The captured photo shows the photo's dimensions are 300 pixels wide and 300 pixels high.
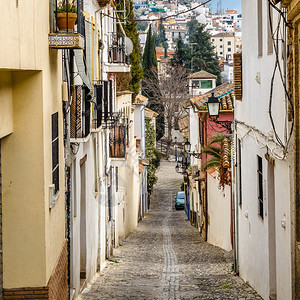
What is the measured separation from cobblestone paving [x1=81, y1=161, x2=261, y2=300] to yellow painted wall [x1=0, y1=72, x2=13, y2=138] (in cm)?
599

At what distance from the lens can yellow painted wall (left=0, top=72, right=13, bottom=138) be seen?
691cm

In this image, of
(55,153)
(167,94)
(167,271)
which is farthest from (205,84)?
(55,153)

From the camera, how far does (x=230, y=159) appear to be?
19.8 meters

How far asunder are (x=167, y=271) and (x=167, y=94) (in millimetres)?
50073

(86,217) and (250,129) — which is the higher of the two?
(250,129)

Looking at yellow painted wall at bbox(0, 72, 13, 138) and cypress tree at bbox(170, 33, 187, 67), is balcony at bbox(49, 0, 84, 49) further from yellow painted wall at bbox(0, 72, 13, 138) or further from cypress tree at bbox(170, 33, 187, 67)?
cypress tree at bbox(170, 33, 187, 67)

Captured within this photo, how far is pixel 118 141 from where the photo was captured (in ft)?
65.1

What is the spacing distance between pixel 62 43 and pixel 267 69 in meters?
4.27

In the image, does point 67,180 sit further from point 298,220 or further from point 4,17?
point 4,17

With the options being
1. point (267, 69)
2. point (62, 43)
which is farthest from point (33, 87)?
point (267, 69)

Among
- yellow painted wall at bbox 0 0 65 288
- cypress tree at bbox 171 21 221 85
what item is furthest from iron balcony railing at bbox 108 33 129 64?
cypress tree at bbox 171 21 221 85

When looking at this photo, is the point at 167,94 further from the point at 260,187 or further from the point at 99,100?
the point at 260,187

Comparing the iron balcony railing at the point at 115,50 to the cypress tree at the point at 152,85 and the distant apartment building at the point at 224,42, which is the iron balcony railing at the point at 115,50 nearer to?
the cypress tree at the point at 152,85

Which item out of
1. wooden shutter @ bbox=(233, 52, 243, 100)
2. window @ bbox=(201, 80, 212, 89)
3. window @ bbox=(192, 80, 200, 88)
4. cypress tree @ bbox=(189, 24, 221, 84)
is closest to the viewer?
wooden shutter @ bbox=(233, 52, 243, 100)
